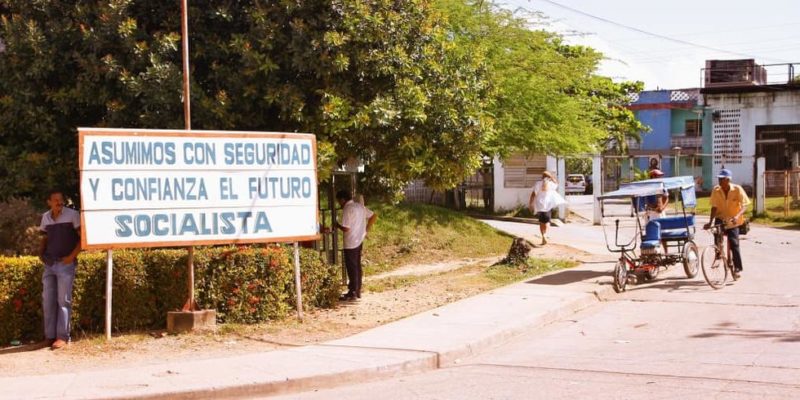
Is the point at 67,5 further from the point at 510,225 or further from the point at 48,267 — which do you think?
the point at 510,225

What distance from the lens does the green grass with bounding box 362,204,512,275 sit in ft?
60.4

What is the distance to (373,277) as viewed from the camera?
52.1 ft

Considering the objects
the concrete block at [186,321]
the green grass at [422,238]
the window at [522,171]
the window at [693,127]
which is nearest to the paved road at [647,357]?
the concrete block at [186,321]

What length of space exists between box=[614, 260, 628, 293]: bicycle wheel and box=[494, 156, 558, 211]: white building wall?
1659cm

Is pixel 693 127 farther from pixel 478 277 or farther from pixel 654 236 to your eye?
pixel 478 277

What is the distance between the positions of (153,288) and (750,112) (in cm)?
3905

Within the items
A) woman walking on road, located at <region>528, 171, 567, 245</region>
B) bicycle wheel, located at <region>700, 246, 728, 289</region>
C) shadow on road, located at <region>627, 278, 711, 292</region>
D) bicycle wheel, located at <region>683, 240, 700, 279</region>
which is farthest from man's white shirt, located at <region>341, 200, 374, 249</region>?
woman walking on road, located at <region>528, 171, 567, 245</region>

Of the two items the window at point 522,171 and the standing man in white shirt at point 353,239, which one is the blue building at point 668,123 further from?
the standing man in white shirt at point 353,239

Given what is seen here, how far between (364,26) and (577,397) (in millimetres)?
6830

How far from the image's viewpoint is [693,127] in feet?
175

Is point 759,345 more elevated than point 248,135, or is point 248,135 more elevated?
point 248,135

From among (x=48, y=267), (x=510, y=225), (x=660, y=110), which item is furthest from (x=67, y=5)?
(x=660, y=110)

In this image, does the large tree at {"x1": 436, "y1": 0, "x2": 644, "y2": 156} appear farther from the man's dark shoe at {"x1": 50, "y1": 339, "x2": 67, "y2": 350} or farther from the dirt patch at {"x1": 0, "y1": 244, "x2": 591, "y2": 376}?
the man's dark shoe at {"x1": 50, "y1": 339, "x2": 67, "y2": 350}

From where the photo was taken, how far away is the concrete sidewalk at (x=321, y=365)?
762 centimetres
